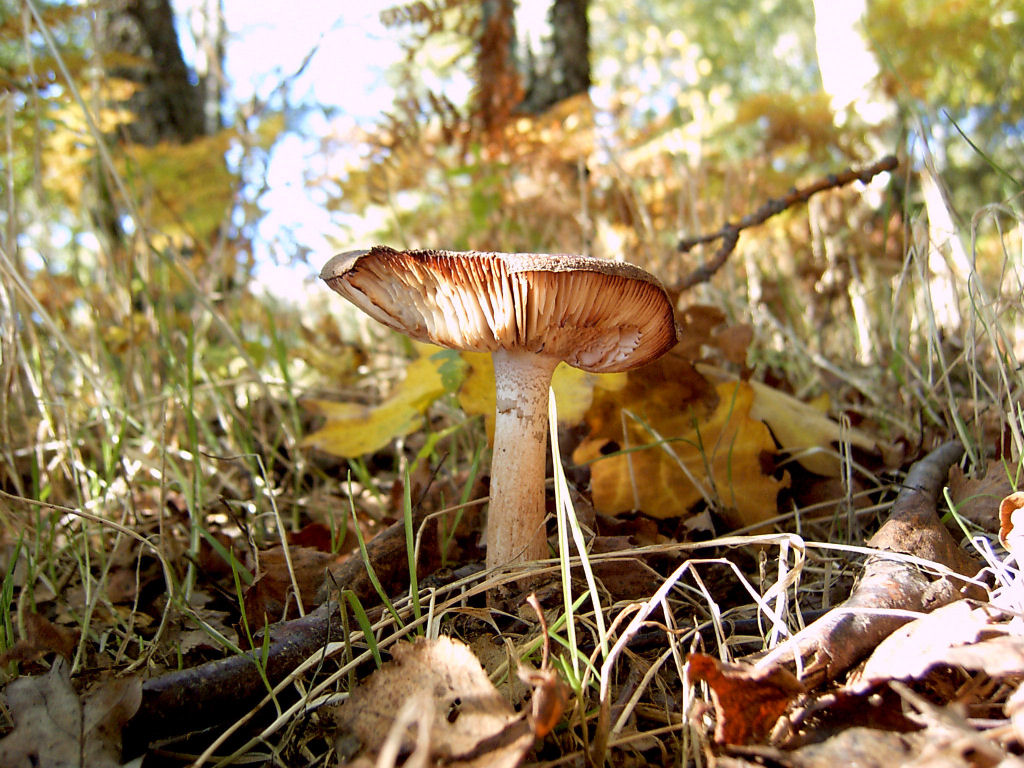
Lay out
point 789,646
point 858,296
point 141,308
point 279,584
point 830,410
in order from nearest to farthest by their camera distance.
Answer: point 789,646 → point 279,584 → point 830,410 → point 858,296 → point 141,308

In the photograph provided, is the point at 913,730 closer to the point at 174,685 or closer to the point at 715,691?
the point at 715,691

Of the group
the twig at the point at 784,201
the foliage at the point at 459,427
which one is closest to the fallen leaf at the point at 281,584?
the foliage at the point at 459,427

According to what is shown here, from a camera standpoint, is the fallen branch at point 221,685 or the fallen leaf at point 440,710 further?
the fallen branch at point 221,685

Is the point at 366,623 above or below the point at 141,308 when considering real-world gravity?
below

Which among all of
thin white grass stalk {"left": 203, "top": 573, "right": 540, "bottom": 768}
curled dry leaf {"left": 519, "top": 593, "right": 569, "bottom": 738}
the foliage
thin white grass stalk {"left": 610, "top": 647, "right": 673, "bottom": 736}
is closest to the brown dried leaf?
the foliage

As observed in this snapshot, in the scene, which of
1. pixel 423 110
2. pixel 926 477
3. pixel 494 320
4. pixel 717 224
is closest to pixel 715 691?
pixel 494 320

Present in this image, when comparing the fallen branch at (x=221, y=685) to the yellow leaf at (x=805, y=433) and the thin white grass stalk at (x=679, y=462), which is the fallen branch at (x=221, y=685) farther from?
the yellow leaf at (x=805, y=433)
